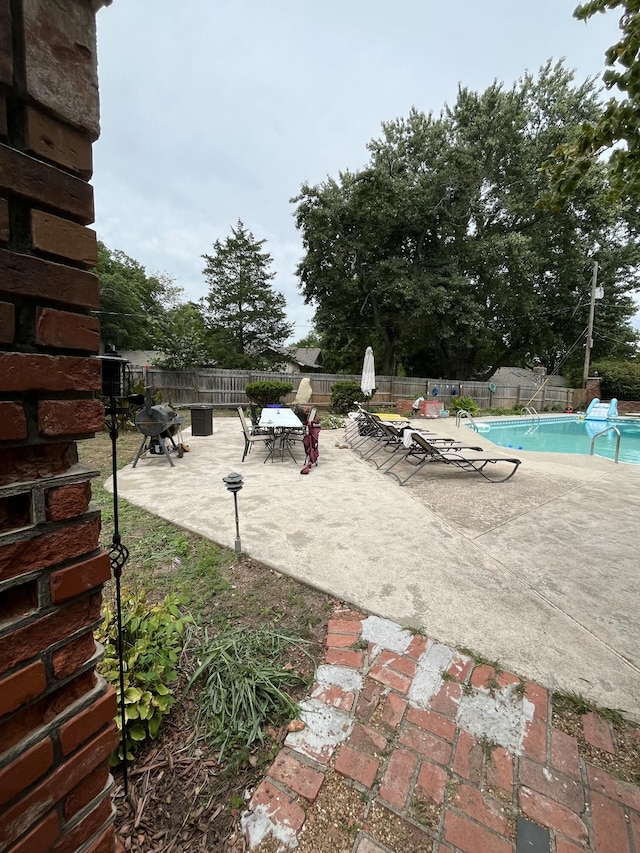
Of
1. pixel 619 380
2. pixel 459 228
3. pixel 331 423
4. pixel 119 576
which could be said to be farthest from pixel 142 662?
pixel 619 380

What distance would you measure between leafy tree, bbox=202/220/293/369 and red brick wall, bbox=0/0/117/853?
77.5 ft

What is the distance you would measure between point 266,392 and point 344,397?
10.3 ft

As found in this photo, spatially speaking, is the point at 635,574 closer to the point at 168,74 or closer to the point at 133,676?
the point at 133,676

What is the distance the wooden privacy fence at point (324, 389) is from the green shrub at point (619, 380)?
1675 millimetres

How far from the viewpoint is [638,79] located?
165cm

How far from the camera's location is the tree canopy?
17062mm

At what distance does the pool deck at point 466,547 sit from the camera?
201 centimetres

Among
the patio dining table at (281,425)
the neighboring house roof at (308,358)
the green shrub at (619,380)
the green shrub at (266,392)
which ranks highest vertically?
the neighboring house roof at (308,358)

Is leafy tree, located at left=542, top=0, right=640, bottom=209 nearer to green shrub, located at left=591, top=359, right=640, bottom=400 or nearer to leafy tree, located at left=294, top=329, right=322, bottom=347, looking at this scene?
green shrub, located at left=591, top=359, right=640, bottom=400

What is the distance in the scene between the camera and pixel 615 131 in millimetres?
1834

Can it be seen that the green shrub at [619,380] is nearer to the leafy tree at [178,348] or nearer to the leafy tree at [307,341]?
the leafy tree at [178,348]

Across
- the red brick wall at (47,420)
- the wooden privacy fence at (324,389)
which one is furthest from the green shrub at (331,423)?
the red brick wall at (47,420)

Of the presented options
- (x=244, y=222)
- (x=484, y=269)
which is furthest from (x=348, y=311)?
(x=244, y=222)

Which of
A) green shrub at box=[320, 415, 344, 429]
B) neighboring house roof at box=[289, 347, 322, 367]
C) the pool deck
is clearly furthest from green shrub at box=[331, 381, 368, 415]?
neighboring house roof at box=[289, 347, 322, 367]
